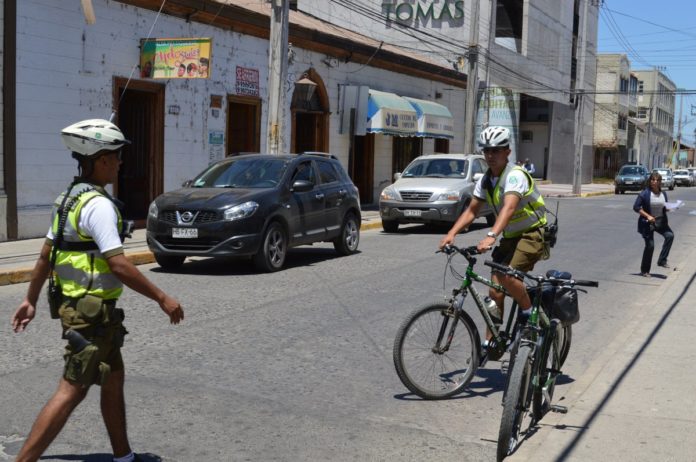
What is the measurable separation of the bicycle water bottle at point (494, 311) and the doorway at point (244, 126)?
635 inches

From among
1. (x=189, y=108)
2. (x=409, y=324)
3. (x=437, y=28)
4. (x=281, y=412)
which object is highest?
(x=437, y=28)

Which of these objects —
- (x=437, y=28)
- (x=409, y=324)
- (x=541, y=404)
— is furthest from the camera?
(x=437, y=28)

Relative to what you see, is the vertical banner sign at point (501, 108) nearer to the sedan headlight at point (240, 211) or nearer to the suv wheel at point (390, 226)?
the suv wheel at point (390, 226)

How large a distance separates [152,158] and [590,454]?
15.2 m

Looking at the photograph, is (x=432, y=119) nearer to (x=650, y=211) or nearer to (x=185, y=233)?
(x=650, y=211)

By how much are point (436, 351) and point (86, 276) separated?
2.65m

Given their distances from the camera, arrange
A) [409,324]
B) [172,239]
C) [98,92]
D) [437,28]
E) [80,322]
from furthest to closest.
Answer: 1. [437,28]
2. [98,92]
3. [172,239]
4. [409,324]
5. [80,322]

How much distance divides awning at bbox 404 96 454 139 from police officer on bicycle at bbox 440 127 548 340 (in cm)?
2290

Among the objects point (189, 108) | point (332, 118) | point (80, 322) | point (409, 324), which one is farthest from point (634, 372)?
point (332, 118)

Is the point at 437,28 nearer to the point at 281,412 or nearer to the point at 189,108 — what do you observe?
the point at 189,108

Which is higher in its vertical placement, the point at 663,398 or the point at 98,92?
the point at 98,92

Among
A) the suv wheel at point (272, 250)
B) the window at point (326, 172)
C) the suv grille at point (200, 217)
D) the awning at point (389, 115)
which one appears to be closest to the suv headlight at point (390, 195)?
the window at point (326, 172)

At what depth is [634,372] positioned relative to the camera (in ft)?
21.6

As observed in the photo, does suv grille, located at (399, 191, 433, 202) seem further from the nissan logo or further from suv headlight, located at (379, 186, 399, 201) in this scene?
the nissan logo
